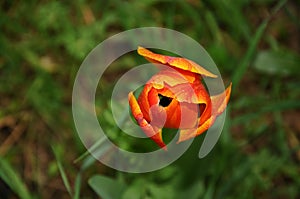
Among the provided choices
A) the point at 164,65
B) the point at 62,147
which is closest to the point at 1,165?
the point at 62,147

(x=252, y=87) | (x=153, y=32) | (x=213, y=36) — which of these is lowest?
(x=252, y=87)

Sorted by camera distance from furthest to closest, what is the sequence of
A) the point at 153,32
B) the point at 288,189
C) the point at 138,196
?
the point at 153,32
the point at 288,189
the point at 138,196

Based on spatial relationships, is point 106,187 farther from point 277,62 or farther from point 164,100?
point 277,62

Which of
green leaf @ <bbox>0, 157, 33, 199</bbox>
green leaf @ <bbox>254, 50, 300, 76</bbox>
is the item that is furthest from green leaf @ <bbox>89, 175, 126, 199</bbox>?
green leaf @ <bbox>254, 50, 300, 76</bbox>

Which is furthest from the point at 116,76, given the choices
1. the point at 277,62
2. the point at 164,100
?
the point at 164,100

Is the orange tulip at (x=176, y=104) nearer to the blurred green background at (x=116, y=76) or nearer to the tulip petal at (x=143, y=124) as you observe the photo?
the tulip petal at (x=143, y=124)

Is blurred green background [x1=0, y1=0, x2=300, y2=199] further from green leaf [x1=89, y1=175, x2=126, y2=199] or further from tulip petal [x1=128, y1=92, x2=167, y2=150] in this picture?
tulip petal [x1=128, y1=92, x2=167, y2=150]

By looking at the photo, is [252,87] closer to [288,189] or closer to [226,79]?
[226,79]
